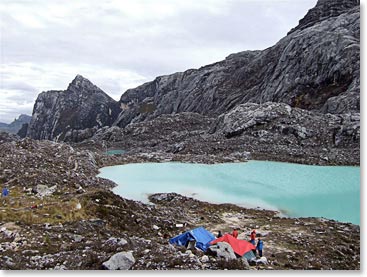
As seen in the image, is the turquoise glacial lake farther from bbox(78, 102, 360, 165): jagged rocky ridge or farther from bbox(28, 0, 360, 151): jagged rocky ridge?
bbox(28, 0, 360, 151): jagged rocky ridge

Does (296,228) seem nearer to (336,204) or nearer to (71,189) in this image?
(336,204)

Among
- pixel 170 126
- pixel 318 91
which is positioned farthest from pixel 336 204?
pixel 170 126

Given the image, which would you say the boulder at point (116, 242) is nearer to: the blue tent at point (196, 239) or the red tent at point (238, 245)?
the blue tent at point (196, 239)

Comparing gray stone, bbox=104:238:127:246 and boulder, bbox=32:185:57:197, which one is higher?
boulder, bbox=32:185:57:197

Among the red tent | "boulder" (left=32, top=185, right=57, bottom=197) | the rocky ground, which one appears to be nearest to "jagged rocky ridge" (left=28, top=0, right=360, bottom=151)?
the rocky ground

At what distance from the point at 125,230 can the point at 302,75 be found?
73.2 metres

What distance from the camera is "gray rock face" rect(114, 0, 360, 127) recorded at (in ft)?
238

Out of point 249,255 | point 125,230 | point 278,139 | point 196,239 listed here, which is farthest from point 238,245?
point 278,139

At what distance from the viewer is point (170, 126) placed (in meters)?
90.1

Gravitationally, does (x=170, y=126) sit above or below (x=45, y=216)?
above

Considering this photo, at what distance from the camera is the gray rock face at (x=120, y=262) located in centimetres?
1125

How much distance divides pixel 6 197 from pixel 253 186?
1965 centimetres

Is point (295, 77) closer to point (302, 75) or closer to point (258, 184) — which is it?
point (302, 75)

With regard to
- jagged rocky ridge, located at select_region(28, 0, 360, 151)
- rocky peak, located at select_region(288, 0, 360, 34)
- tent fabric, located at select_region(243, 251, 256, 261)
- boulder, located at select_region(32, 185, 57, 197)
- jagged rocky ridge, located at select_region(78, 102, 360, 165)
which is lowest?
tent fabric, located at select_region(243, 251, 256, 261)
